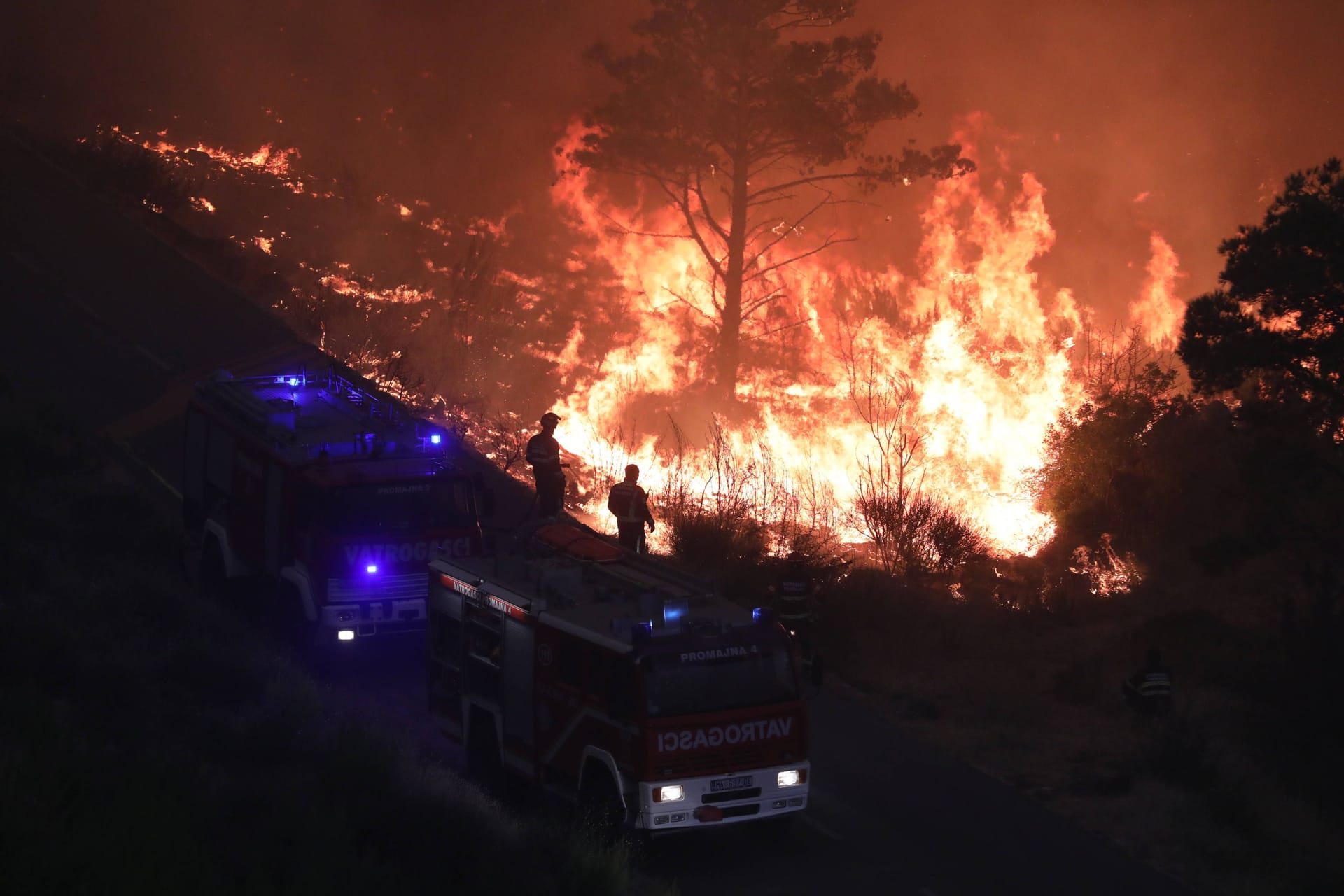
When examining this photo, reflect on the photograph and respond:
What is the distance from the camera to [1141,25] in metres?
48.6

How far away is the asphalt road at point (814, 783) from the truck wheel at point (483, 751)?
0.55m

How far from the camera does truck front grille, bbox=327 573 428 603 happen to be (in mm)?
13914

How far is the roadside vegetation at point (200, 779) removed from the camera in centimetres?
704

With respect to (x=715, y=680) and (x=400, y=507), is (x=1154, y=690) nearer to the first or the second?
(x=715, y=680)

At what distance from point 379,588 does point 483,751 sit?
9.64 ft

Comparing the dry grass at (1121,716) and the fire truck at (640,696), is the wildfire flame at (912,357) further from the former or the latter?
the fire truck at (640,696)

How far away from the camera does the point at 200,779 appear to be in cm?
870

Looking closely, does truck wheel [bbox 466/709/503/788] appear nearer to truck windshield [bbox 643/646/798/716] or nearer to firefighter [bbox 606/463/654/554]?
truck windshield [bbox 643/646/798/716]

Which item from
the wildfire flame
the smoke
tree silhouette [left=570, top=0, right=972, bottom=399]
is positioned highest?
the smoke

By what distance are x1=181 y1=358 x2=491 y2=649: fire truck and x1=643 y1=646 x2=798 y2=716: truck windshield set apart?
16.5 ft

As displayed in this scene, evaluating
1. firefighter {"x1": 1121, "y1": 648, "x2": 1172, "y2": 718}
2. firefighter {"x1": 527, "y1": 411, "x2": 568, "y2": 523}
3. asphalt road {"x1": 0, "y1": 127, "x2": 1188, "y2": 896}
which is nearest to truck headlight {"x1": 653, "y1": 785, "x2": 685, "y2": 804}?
asphalt road {"x1": 0, "y1": 127, "x2": 1188, "y2": 896}

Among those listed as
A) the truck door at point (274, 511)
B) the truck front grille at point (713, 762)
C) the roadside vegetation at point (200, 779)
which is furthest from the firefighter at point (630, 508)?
the truck front grille at point (713, 762)

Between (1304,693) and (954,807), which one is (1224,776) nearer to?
(1304,693)

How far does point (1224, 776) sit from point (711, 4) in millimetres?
23907
